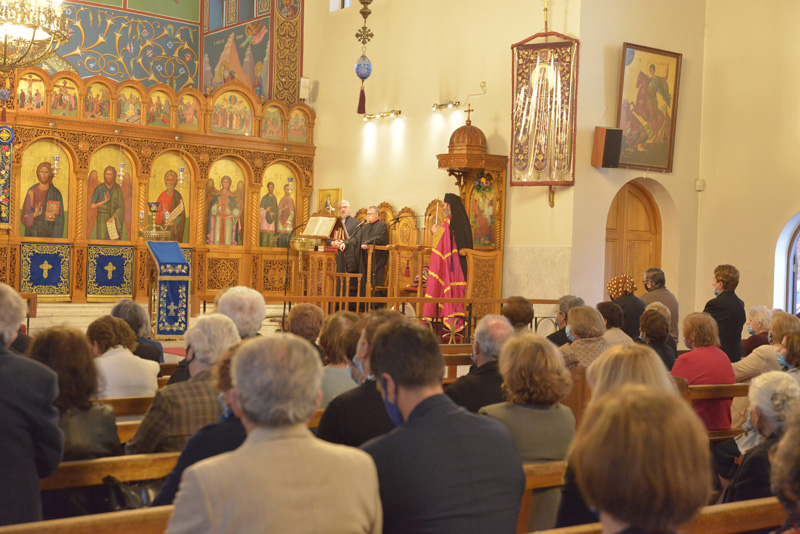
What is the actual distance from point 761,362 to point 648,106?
6.95 metres

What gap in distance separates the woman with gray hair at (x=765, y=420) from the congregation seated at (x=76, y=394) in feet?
7.65

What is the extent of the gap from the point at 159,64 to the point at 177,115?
7.66 feet

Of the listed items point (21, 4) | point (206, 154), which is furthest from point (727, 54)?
point (21, 4)

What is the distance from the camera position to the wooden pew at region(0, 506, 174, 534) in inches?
88.2

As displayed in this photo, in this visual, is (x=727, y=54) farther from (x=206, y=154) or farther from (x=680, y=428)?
(x=680, y=428)

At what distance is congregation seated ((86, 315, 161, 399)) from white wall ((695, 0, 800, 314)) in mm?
9440

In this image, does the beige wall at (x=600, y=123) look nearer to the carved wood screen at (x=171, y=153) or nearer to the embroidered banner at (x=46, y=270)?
the carved wood screen at (x=171, y=153)

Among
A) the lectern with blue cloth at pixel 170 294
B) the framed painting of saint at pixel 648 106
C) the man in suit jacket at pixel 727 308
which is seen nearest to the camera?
the man in suit jacket at pixel 727 308

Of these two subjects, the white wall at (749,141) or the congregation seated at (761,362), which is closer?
the congregation seated at (761,362)

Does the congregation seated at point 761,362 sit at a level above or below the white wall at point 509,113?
below

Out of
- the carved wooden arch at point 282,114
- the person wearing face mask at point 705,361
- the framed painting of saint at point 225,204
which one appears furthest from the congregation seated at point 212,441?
the carved wooden arch at point 282,114

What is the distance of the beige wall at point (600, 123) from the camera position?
453 inches

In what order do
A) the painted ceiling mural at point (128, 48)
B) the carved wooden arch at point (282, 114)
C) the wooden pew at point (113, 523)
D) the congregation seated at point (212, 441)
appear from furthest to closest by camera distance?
1. the painted ceiling mural at point (128, 48)
2. the carved wooden arch at point (282, 114)
3. the congregation seated at point (212, 441)
4. the wooden pew at point (113, 523)

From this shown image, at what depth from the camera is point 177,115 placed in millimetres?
13727
